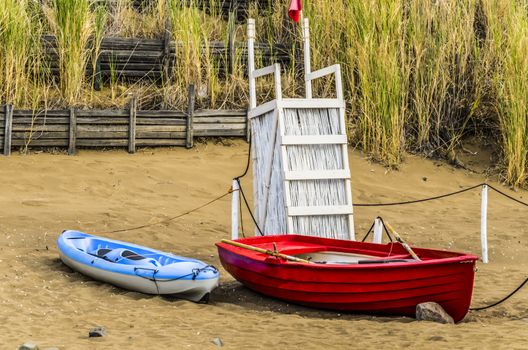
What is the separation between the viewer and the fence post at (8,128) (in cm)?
1375

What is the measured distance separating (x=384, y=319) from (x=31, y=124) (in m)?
7.34

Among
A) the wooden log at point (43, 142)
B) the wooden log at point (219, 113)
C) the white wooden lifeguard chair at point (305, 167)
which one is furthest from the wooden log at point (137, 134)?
the white wooden lifeguard chair at point (305, 167)

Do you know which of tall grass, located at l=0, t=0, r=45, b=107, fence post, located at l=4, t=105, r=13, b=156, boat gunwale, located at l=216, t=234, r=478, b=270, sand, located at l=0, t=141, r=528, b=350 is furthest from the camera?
tall grass, located at l=0, t=0, r=45, b=107

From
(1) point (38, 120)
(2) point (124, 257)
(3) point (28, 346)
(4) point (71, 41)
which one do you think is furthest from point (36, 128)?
(3) point (28, 346)

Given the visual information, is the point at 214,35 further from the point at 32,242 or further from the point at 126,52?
the point at 32,242

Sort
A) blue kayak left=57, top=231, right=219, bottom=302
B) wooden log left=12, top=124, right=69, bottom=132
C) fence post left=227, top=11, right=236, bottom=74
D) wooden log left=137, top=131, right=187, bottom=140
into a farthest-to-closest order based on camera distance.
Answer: fence post left=227, top=11, right=236, bottom=74
wooden log left=137, top=131, right=187, bottom=140
wooden log left=12, top=124, right=69, bottom=132
blue kayak left=57, top=231, right=219, bottom=302

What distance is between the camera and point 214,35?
56.3 ft

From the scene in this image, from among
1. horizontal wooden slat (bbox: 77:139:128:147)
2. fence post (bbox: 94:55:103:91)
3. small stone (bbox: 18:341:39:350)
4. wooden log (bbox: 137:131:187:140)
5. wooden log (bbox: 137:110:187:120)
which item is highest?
fence post (bbox: 94:55:103:91)

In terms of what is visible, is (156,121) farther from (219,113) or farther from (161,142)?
(219,113)

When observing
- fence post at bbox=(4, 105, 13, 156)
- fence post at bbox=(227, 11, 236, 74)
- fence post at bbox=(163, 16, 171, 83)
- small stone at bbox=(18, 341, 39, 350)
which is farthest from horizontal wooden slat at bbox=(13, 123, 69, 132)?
small stone at bbox=(18, 341, 39, 350)

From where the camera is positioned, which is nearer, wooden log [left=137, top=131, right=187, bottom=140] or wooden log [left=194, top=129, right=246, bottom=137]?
wooden log [left=137, top=131, right=187, bottom=140]

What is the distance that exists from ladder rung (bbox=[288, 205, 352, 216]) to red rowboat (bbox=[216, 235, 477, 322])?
84 cm

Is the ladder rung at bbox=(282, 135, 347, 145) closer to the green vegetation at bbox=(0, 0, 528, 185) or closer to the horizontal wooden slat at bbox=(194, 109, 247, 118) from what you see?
the green vegetation at bbox=(0, 0, 528, 185)

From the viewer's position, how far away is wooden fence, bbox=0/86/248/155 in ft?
45.9
